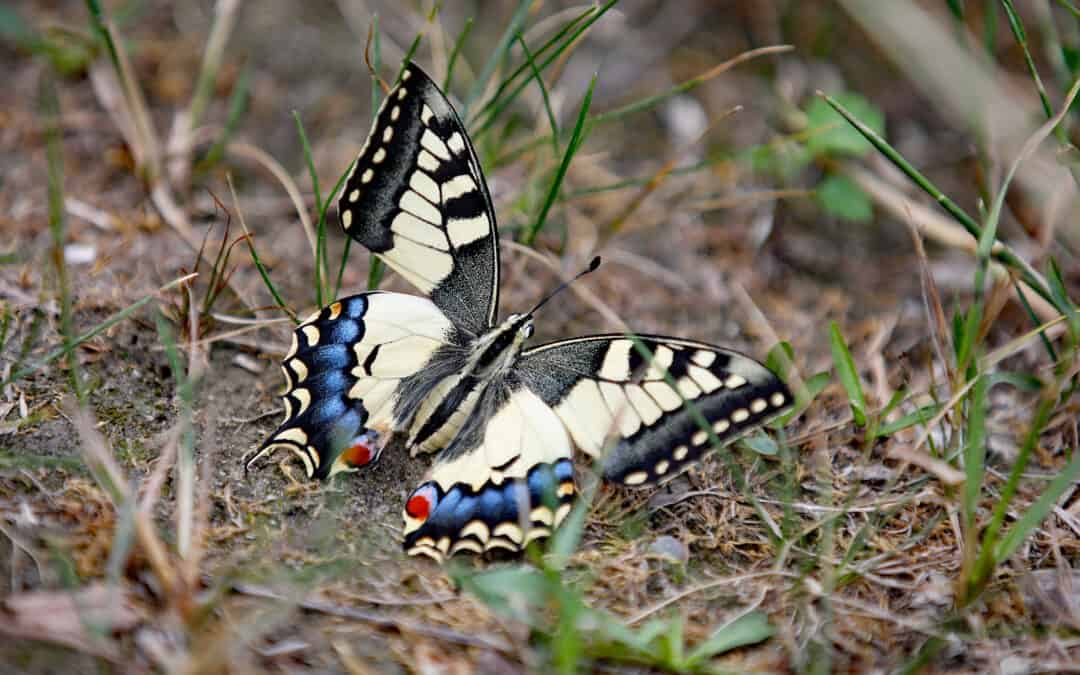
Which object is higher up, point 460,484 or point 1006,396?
point 460,484

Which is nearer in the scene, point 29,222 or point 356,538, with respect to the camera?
point 356,538

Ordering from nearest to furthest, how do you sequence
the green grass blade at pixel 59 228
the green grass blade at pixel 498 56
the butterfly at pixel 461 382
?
1. the green grass blade at pixel 59 228
2. the butterfly at pixel 461 382
3. the green grass blade at pixel 498 56

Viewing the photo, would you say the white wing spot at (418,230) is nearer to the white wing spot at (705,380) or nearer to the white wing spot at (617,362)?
the white wing spot at (617,362)

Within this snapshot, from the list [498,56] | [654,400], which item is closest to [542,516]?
[654,400]

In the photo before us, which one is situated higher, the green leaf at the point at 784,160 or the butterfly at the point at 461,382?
the green leaf at the point at 784,160

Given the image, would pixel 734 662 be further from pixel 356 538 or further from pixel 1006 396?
pixel 1006 396

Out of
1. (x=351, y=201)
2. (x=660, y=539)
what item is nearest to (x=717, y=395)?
(x=660, y=539)

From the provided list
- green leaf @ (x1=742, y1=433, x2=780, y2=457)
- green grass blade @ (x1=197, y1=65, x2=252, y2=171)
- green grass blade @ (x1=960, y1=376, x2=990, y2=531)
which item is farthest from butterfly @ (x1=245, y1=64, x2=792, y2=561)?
green grass blade @ (x1=197, y1=65, x2=252, y2=171)

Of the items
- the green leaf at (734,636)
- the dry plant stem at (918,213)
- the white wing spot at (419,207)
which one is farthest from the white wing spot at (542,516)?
the dry plant stem at (918,213)
